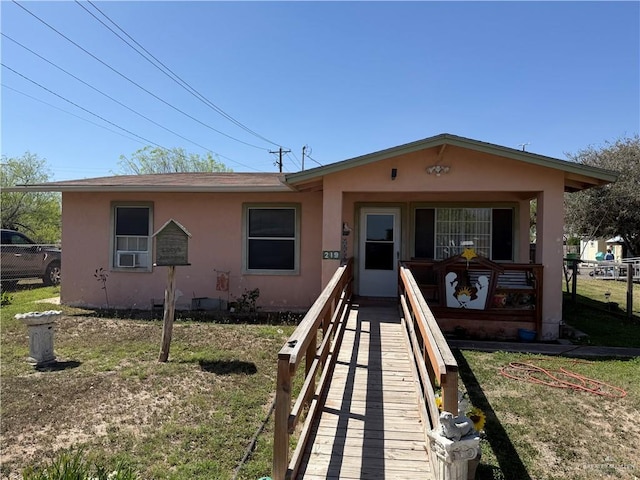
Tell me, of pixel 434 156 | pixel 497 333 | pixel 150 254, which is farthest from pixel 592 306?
pixel 150 254

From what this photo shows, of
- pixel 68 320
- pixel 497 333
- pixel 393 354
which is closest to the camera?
pixel 393 354

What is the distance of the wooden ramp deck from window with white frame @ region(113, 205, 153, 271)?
6109mm

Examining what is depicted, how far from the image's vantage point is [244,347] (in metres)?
6.57

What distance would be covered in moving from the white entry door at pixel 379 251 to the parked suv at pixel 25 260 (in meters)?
10.3

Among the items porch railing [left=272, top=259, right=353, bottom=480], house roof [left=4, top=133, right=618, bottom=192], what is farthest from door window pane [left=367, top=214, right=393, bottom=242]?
porch railing [left=272, top=259, right=353, bottom=480]

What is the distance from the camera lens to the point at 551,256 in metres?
7.42

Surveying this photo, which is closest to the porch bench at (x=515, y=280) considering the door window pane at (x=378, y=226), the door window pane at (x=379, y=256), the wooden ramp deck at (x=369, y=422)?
the door window pane at (x=379, y=256)

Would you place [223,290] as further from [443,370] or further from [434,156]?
[443,370]

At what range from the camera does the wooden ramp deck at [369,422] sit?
301cm

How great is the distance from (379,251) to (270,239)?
2572 mm

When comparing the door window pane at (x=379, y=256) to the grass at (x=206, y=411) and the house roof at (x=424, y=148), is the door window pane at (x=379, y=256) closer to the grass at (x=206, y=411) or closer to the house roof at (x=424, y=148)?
the house roof at (x=424, y=148)

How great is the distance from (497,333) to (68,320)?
8.65 meters

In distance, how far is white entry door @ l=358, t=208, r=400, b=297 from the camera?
9.30 metres

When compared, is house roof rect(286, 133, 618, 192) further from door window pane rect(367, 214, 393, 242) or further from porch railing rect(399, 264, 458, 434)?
porch railing rect(399, 264, 458, 434)
